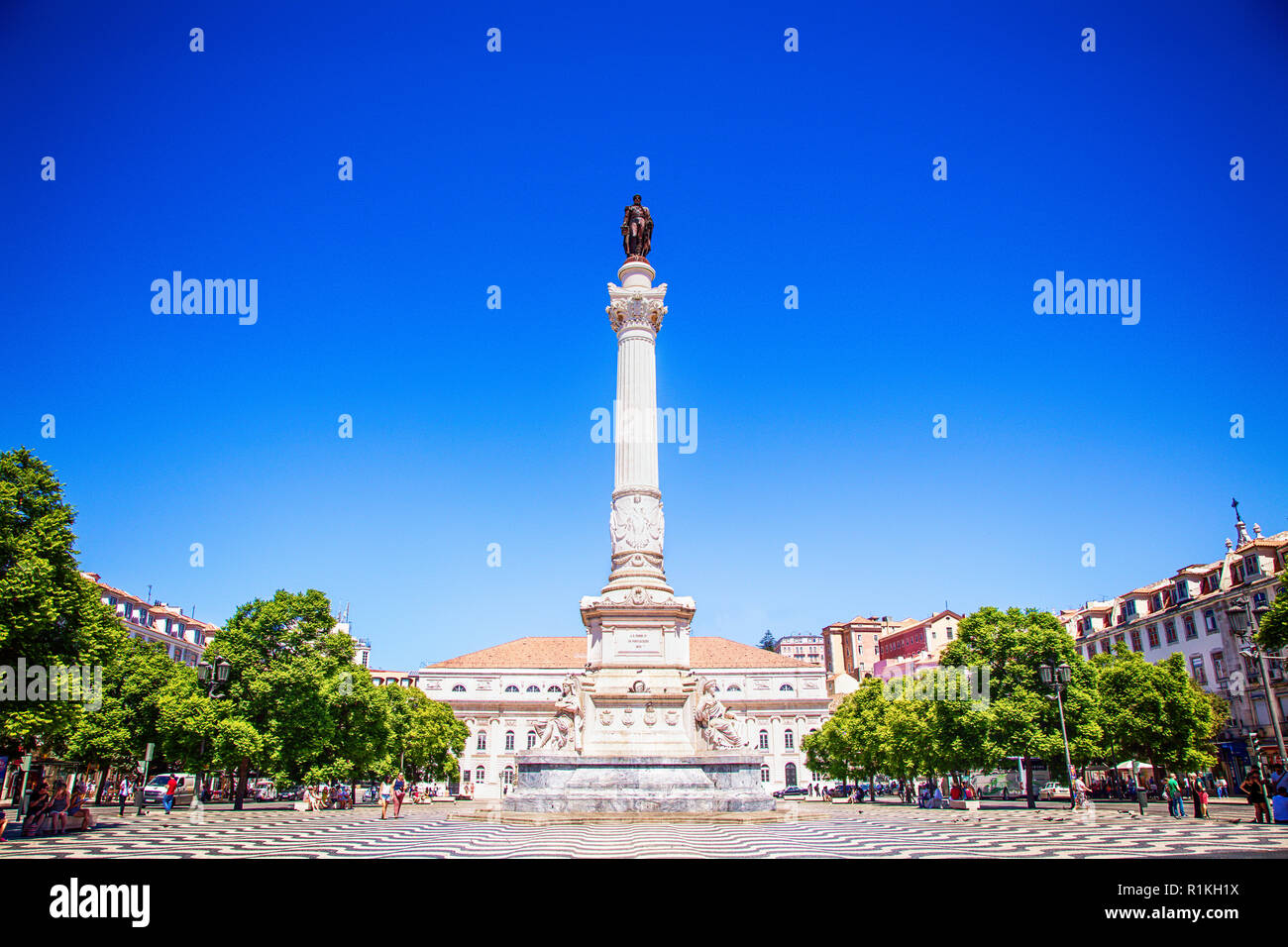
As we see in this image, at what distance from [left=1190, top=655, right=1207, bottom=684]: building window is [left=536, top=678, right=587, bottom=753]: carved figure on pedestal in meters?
48.5

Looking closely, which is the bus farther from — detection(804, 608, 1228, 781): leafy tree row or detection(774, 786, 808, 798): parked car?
detection(774, 786, 808, 798): parked car

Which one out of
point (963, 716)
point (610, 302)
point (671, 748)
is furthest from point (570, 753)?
point (963, 716)

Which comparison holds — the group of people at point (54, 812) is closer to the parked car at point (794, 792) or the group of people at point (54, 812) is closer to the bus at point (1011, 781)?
the bus at point (1011, 781)

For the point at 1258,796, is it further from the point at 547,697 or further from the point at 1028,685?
the point at 547,697

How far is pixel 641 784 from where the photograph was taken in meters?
22.3

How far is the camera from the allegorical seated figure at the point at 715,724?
24.1 m

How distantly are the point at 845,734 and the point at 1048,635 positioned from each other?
2260 cm

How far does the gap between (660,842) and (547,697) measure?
250ft

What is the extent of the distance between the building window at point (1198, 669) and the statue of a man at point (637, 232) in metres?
47.9

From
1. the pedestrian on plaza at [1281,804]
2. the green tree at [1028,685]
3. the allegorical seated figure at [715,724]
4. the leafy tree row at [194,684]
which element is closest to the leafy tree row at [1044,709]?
the green tree at [1028,685]

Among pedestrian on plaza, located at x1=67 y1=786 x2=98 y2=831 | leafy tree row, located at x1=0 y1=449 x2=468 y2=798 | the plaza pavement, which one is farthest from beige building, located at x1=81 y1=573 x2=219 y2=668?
the plaza pavement

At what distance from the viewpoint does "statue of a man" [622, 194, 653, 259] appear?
32.8 metres

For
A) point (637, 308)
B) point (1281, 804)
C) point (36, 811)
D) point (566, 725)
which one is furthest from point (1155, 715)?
point (36, 811)
